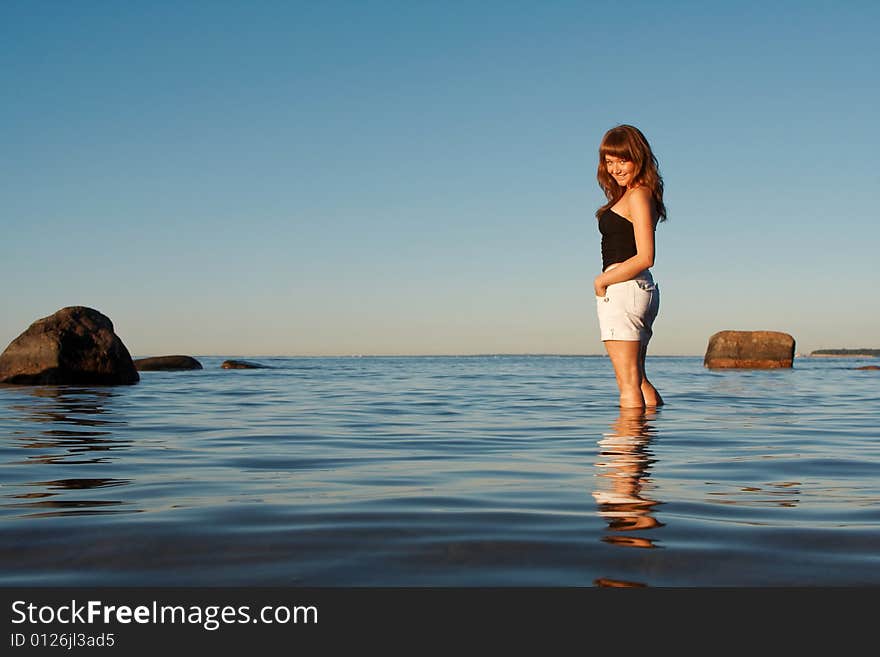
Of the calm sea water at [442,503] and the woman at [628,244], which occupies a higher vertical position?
the woman at [628,244]

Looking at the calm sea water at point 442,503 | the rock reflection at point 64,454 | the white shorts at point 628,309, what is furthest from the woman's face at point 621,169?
the rock reflection at point 64,454

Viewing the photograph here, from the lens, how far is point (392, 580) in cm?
179

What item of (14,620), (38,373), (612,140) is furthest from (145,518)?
(38,373)

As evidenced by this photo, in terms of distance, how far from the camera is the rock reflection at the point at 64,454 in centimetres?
277

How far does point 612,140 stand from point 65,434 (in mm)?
4651

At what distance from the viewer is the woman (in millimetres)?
6098

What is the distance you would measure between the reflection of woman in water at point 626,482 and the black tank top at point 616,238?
1462mm

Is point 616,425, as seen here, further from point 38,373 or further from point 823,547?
point 38,373

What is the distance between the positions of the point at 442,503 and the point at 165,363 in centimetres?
2537

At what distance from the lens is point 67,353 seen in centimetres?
1300

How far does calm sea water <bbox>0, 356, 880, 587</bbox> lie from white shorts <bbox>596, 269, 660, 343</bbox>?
0.70 metres

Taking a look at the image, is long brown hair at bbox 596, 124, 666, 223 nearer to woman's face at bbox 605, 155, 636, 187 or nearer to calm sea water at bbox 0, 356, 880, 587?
woman's face at bbox 605, 155, 636, 187

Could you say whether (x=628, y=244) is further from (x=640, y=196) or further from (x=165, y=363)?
(x=165, y=363)

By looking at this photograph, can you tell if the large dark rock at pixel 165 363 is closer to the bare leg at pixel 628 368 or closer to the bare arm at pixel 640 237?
the bare leg at pixel 628 368
